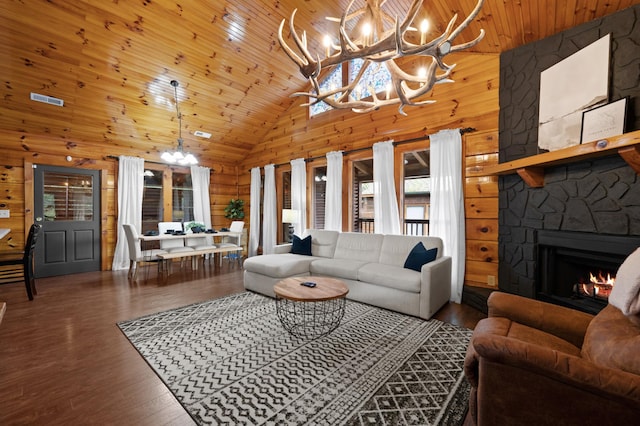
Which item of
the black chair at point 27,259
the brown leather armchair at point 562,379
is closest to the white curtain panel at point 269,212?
the black chair at point 27,259

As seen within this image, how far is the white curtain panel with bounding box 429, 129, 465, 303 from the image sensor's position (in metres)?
3.73

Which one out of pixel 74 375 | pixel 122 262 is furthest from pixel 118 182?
pixel 74 375

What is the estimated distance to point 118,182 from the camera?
5598 mm

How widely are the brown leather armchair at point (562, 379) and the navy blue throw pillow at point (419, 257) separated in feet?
6.14

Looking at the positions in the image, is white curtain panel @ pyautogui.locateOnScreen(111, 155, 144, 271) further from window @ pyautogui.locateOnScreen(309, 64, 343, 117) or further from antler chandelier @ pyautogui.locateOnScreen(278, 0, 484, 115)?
antler chandelier @ pyautogui.locateOnScreen(278, 0, 484, 115)

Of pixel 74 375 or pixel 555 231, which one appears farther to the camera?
pixel 555 231

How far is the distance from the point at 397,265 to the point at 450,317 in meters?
0.87

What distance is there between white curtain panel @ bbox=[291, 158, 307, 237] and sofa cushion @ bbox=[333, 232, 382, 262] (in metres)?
1.56

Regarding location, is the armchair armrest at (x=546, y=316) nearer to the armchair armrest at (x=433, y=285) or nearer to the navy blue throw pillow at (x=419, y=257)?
the armchair armrest at (x=433, y=285)

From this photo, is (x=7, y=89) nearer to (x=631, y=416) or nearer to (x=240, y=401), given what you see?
(x=240, y=401)

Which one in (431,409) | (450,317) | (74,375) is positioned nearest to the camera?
(431,409)

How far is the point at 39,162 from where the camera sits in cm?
485

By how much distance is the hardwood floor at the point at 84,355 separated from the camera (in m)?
1.64

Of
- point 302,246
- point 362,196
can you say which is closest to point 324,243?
point 302,246
